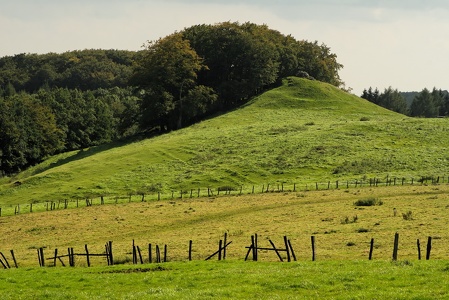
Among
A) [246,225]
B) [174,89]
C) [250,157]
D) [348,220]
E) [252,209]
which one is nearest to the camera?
[348,220]

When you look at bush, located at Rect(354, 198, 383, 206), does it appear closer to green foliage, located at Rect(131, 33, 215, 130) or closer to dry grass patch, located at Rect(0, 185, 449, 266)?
dry grass patch, located at Rect(0, 185, 449, 266)

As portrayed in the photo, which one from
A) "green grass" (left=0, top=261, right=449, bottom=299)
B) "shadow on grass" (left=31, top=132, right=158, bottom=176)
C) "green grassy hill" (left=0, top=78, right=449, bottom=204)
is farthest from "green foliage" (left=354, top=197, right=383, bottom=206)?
"shadow on grass" (left=31, top=132, right=158, bottom=176)

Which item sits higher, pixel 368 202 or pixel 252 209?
pixel 368 202

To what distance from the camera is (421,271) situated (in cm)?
2742

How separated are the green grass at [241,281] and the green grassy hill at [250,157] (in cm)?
4737

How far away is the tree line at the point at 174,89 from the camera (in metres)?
125

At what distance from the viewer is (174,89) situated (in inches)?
5162

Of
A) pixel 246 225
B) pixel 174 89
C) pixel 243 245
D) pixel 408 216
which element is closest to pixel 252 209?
pixel 246 225

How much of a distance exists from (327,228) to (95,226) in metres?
23.8

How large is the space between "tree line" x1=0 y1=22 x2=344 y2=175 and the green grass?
3498 inches

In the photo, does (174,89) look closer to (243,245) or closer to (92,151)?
(92,151)

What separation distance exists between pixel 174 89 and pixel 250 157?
137 ft

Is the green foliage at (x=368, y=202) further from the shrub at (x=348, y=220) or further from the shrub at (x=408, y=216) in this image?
the shrub at (x=408, y=216)

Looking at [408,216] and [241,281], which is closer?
[241,281]
